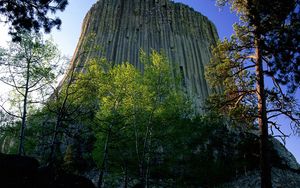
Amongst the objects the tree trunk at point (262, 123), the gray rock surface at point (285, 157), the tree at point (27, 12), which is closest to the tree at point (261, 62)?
the tree trunk at point (262, 123)

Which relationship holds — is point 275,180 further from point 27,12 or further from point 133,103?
point 27,12

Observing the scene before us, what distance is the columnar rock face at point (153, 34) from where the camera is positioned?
45.7 m

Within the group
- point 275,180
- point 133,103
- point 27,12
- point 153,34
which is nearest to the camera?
point 27,12

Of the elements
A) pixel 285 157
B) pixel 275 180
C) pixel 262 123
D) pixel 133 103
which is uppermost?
pixel 133 103

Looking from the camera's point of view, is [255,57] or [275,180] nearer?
[255,57]

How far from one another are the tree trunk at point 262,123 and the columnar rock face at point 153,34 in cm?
3023

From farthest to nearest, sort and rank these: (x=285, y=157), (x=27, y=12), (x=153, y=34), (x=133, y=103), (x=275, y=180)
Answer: (x=153, y=34) → (x=285, y=157) → (x=275, y=180) → (x=133, y=103) → (x=27, y=12)

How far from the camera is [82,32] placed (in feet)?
175

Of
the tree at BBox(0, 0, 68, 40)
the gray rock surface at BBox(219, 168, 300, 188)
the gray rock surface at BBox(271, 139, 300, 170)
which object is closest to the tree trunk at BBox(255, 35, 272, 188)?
the tree at BBox(0, 0, 68, 40)

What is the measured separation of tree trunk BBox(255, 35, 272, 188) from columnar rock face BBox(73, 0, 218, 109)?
30.2 metres

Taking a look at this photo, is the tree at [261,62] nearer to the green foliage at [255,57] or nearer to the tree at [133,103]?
the green foliage at [255,57]

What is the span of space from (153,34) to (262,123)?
38968 millimetres

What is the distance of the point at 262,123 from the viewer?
11.3 meters

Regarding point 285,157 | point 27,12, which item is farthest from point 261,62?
point 285,157
